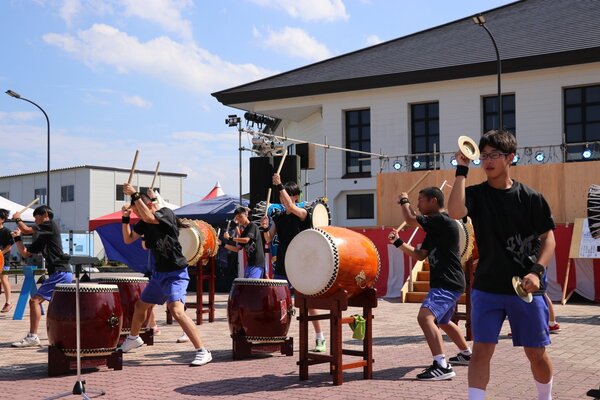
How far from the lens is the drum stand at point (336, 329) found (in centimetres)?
726

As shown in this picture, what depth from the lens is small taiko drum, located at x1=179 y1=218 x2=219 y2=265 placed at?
12.5 metres

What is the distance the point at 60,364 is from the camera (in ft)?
25.7

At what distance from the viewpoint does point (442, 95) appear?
2866 centimetres

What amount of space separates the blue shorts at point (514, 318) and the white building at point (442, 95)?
2021cm

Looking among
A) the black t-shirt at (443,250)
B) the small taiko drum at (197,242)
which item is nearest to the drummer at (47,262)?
the small taiko drum at (197,242)

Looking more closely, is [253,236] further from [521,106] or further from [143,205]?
[521,106]

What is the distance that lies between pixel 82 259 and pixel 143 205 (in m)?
1.66

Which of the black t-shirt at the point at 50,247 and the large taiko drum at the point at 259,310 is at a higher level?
the black t-shirt at the point at 50,247

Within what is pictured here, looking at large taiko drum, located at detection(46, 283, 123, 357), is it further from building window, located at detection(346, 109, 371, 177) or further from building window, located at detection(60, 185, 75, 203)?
building window, located at detection(60, 185, 75, 203)

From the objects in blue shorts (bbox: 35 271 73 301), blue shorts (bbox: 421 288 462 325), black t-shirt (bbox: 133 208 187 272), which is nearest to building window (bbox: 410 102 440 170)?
blue shorts (bbox: 35 271 73 301)

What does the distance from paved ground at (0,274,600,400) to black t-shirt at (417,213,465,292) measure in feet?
3.10

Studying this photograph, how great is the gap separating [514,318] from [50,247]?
680 centimetres

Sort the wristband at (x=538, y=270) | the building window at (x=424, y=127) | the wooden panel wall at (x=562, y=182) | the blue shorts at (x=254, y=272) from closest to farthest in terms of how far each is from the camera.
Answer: the wristband at (x=538, y=270), the blue shorts at (x=254, y=272), the wooden panel wall at (x=562, y=182), the building window at (x=424, y=127)

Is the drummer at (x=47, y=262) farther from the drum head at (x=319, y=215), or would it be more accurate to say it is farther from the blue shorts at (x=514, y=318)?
the blue shorts at (x=514, y=318)
